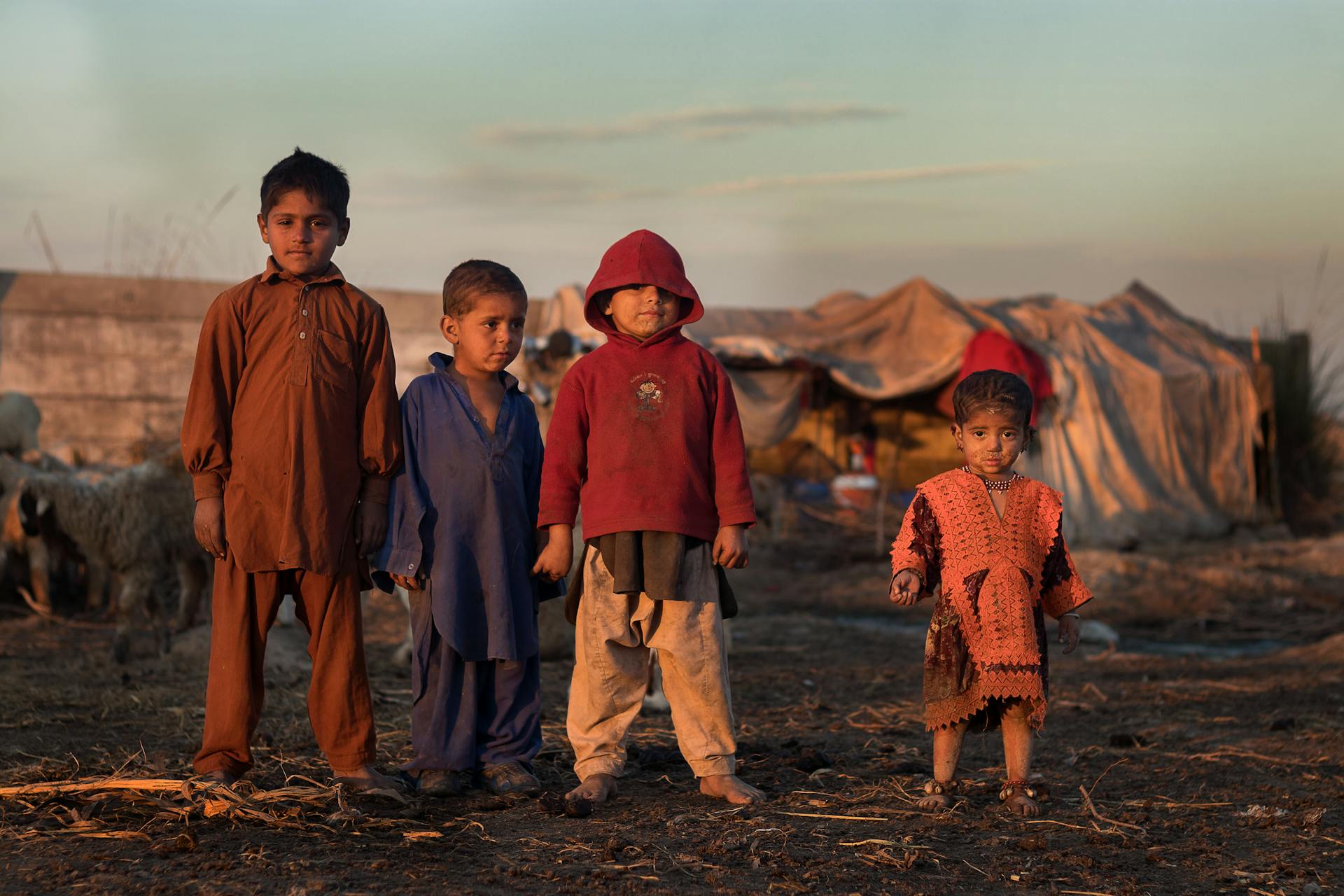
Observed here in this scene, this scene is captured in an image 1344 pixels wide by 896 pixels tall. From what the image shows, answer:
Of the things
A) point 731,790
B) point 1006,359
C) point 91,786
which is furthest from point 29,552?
point 1006,359

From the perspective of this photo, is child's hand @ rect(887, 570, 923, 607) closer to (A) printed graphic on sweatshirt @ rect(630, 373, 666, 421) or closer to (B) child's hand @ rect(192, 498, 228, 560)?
(A) printed graphic on sweatshirt @ rect(630, 373, 666, 421)

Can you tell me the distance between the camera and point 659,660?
147 inches

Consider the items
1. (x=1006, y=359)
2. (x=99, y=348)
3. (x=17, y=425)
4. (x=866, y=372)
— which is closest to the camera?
(x=17, y=425)

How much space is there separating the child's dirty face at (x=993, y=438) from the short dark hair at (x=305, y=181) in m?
1.85

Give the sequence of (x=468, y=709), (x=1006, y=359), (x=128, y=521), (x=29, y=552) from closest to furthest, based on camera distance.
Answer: (x=468, y=709) → (x=128, y=521) → (x=29, y=552) → (x=1006, y=359)

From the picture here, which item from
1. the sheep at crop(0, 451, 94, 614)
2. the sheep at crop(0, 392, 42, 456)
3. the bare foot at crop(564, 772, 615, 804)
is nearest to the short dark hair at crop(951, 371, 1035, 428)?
the bare foot at crop(564, 772, 615, 804)

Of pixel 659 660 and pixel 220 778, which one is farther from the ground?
pixel 659 660

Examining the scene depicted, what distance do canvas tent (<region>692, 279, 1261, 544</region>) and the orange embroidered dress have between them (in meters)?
9.20

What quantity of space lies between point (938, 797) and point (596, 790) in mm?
951

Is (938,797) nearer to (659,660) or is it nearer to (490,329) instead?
(659,660)

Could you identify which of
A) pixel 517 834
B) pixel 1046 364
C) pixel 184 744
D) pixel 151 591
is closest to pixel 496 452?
pixel 517 834

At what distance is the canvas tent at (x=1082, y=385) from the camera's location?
529 inches

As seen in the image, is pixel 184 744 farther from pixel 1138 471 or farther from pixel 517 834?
Result: pixel 1138 471

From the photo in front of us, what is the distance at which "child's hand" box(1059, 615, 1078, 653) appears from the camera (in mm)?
3596
